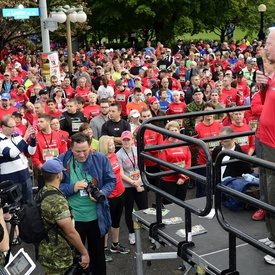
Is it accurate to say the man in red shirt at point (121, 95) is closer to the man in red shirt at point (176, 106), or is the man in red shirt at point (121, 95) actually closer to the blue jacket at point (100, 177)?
the man in red shirt at point (176, 106)

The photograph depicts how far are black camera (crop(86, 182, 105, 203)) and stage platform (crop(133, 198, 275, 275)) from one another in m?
0.70

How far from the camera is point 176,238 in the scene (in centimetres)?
376

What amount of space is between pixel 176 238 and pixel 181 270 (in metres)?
2.55

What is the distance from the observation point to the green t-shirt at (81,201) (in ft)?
17.1

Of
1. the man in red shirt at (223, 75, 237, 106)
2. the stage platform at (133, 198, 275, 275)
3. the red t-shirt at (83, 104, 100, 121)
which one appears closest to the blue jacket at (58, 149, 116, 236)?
the stage platform at (133, 198, 275, 275)

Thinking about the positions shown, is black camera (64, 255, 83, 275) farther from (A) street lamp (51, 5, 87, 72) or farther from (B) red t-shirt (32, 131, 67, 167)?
(A) street lamp (51, 5, 87, 72)

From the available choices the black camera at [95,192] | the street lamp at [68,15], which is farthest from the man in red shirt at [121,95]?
the black camera at [95,192]

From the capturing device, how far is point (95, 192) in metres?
5.04

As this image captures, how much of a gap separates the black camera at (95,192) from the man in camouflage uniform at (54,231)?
52cm

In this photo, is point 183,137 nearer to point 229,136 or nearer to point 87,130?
point 229,136

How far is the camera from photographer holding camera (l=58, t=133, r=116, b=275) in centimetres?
511

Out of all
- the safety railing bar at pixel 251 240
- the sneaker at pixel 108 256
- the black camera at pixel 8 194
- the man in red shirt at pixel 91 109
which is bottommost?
the sneaker at pixel 108 256

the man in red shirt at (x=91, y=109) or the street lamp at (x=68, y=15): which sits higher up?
the street lamp at (x=68, y=15)

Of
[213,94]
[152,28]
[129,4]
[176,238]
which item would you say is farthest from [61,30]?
[176,238]
